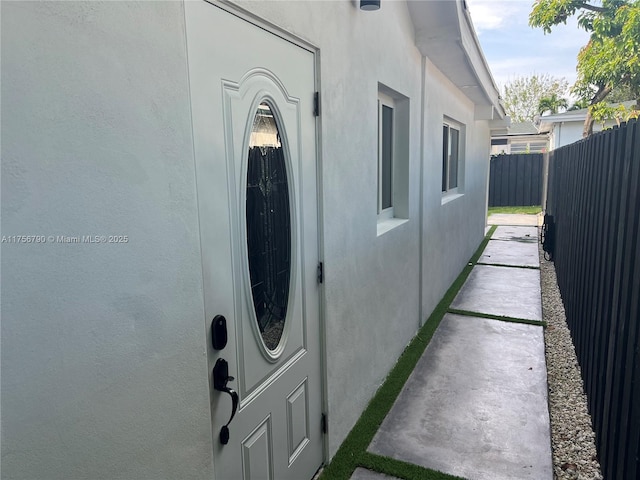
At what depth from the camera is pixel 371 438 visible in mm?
3467

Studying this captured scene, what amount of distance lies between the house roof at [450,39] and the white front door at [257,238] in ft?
8.74

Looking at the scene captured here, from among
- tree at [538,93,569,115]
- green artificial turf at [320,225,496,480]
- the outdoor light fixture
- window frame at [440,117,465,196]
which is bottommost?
green artificial turf at [320,225,496,480]

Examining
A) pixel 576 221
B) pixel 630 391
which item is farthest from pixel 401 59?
pixel 630 391

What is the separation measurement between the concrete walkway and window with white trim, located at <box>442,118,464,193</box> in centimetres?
250

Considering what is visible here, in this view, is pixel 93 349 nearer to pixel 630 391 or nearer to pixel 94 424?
pixel 94 424

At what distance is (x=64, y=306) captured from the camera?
1194 millimetres

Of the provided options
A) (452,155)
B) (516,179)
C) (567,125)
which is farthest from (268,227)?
(516,179)

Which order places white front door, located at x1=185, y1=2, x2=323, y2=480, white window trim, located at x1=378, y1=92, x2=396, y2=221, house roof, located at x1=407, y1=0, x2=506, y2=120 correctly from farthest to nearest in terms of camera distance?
1. house roof, located at x1=407, y1=0, x2=506, y2=120
2. white window trim, located at x1=378, y1=92, x2=396, y2=221
3. white front door, located at x1=185, y1=2, x2=323, y2=480

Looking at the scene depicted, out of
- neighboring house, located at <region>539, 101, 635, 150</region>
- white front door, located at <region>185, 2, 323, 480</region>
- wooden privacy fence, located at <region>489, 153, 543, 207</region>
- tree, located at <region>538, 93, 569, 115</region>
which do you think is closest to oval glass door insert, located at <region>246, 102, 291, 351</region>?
white front door, located at <region>185, 2, 323, 480</region>

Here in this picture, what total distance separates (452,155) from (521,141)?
24.4 meters

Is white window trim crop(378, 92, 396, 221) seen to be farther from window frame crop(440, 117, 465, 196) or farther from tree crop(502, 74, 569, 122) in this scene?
tree crop(502, 74, 569, 122)

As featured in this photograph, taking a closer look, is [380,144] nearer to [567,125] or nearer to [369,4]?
[369,4]

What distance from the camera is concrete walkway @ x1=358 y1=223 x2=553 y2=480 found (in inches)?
125

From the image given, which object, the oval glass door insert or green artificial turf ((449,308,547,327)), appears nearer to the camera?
the oval glass door insert
